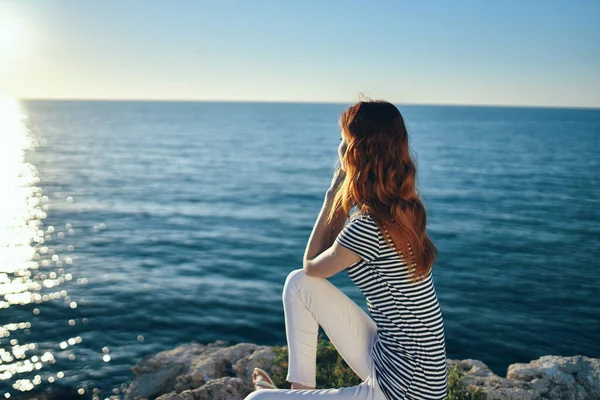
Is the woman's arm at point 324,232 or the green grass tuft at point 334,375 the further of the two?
the green grass tuft at point 334,375

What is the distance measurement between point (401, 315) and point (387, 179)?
879mm

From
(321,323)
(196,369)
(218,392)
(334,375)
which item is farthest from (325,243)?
(196,369)

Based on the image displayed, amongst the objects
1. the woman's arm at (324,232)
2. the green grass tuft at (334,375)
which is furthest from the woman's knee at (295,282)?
the green grass tuft at (334,375)

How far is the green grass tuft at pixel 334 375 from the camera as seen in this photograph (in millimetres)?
5937

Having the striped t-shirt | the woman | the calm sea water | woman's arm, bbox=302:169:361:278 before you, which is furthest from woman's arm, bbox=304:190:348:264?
the calm sea water

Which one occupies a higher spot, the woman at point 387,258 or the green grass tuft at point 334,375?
the woman at point 387,258

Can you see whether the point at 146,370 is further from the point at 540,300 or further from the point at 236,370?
the point at 540,300

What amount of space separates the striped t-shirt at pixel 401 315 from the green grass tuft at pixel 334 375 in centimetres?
231

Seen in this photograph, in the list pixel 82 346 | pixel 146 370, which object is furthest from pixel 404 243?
pixel 82 346

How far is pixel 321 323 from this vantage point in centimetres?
409

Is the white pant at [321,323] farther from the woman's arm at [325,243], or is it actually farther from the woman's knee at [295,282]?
the woman's arm at [325,243]

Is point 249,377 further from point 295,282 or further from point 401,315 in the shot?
point 401,315

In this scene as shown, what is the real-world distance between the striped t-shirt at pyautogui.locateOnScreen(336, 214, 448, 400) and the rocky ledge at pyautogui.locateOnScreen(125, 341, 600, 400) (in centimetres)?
267

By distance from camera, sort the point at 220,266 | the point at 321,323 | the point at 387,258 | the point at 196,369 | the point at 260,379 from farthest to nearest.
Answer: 1. the point at 220,266
2. the point at 196,369
3. the point at 260,379
4. the point at 321,323
5. the point at 387,258
